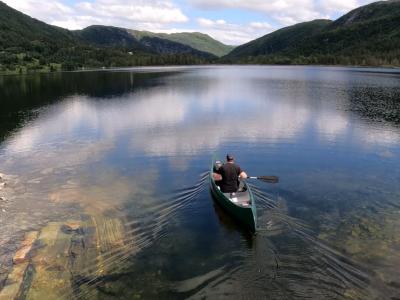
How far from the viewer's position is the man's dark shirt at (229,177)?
24.3m

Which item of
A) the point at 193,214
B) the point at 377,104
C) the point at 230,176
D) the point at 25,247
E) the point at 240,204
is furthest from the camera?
the point at 377,104

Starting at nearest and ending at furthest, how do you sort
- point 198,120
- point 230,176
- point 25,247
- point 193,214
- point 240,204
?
point 25,247, point 240,204, point 193,214, point 230,176, point 198,120

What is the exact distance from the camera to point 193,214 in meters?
24.2

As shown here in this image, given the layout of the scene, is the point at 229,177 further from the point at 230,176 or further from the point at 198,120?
the point at 198,120

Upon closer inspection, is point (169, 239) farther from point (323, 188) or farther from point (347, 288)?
point (323, 188)

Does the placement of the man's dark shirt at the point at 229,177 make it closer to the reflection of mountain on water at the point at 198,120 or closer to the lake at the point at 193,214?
the lake at the point at 193,214

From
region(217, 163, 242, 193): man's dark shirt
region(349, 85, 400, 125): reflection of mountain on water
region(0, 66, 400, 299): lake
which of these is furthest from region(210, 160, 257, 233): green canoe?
region(349, 85, 400, 125): reflection of mountain on water

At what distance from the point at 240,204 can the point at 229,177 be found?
2.23 meters

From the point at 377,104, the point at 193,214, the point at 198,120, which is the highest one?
the point at 377,104

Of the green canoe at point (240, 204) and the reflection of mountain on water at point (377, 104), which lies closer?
the green canoe at point (240, 204)

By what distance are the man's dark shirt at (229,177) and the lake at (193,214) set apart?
1.59m

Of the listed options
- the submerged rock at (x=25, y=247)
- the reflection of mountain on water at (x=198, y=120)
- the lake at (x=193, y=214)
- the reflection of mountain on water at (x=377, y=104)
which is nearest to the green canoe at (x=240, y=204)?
the lake at (x=193, y=214)

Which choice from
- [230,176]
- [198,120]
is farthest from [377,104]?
[230,176]

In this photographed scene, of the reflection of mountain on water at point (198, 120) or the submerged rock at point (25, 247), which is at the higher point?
the reflection of mountain on water at point (198, 120)
